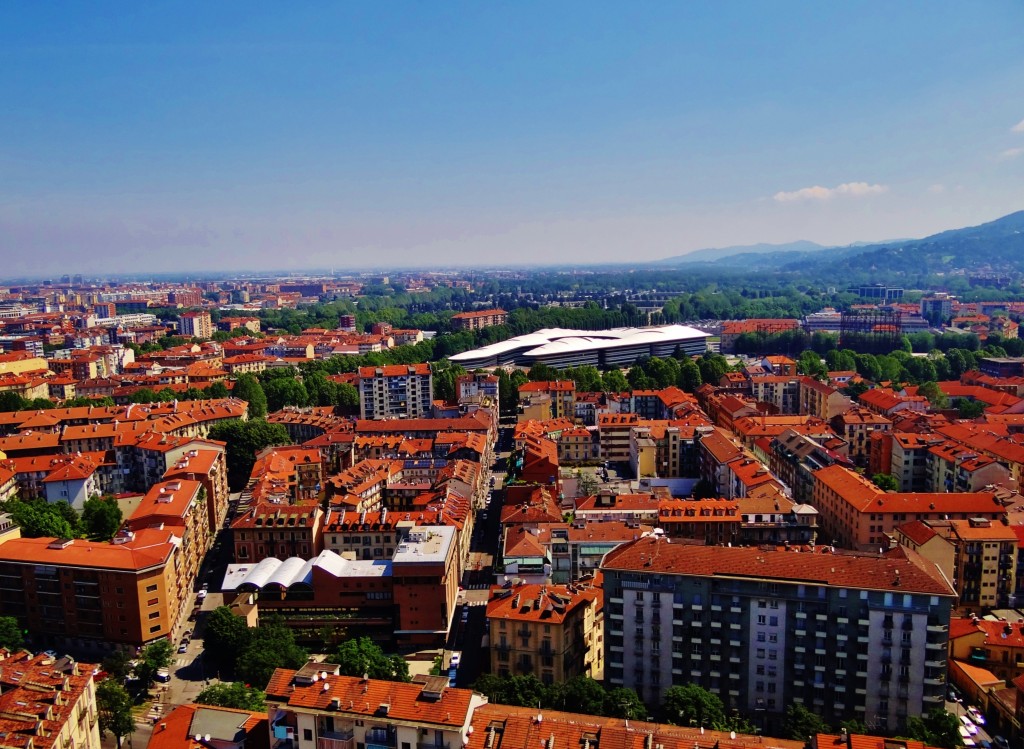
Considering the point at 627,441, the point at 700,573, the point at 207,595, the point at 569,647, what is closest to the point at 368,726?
the point at 569,647

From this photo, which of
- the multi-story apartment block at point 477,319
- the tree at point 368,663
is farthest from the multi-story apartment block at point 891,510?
the multi-story apartment block at point 477,319

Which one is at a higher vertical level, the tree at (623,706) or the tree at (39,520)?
the tree at (39,520)

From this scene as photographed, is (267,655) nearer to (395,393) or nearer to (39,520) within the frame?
(39,520)

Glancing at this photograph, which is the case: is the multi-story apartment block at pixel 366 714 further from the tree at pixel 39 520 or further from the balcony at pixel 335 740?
the tree at pixel 39 520

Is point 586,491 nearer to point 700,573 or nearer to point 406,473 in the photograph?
point 406,473

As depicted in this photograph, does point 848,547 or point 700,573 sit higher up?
point 700,573

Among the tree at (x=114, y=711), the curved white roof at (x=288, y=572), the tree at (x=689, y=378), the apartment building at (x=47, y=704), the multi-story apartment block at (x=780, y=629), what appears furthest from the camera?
the tree at (x=689, y=378)
